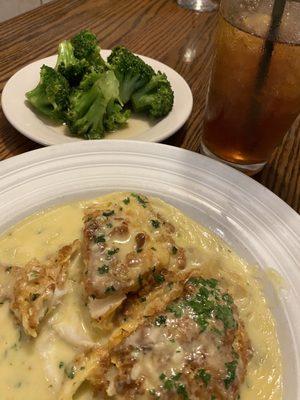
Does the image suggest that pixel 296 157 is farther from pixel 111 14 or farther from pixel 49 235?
pixel 111 14

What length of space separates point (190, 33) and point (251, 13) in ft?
6.65

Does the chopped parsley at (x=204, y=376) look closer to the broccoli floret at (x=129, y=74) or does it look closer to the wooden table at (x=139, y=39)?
the wooden table at (x=139, y=39)

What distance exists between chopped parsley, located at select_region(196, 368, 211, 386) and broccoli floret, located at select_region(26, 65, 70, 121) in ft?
5.78

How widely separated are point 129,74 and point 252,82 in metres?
0.96

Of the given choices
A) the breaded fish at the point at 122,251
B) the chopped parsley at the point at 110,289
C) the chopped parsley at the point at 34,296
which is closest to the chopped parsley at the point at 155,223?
the breaded fish at the point at 122,251

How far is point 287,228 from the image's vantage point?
1925mm

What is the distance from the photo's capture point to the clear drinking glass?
440 centimetres

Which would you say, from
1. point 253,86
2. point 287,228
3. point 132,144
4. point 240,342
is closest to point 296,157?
point 253,86

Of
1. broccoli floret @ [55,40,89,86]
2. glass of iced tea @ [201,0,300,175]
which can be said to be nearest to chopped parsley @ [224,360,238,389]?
glass of iced tea @ [201,0,300,175]

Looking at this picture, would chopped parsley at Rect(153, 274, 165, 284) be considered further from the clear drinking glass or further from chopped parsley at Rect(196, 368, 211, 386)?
the clear drinking glass

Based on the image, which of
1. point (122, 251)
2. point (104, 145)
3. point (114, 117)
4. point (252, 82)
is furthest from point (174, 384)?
point (114, 117)

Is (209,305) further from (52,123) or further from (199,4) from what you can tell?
(199,4)

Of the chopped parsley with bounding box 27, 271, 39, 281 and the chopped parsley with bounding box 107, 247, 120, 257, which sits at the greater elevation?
the chopped parsley with bounding box 107, 247, 120, 257

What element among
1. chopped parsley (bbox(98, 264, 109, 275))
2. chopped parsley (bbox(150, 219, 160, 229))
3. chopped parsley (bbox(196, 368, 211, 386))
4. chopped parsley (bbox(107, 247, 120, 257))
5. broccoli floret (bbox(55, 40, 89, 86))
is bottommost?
chopped parsley (bbox(196, 368, 211, 386))
